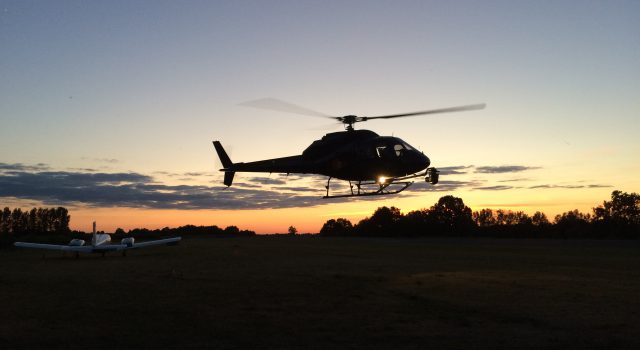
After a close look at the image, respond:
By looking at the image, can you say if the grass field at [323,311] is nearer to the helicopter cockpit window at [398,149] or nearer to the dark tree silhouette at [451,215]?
the helicopter cockpit window at [398,149]

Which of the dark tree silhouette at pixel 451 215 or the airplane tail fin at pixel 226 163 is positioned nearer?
the airplane tail fin at pixel 226 163

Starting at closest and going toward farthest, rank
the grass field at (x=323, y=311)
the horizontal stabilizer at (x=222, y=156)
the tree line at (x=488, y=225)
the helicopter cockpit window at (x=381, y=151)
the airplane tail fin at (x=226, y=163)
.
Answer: the grass field at (x=323, y=311), the helicopter cockpit window at (x=381, y=151), the airplane tail fin at (x=226, y=163), the horizontal stabilizer at (x=222, y=156), the tree line at (x=488, y=225)

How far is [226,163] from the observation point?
112 ft

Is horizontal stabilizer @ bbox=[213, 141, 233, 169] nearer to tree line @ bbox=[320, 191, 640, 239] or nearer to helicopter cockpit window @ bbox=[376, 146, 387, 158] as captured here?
helicopter cockpit window @ bbox=[376, 146, 387, 158]

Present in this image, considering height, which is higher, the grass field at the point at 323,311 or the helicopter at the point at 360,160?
the helicopter at the point at 360,160

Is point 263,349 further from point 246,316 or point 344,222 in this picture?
point 344,222

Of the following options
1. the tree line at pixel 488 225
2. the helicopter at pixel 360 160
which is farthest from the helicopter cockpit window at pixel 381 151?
the tree line at pixel 488 225

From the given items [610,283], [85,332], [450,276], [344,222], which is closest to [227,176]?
[450,276]

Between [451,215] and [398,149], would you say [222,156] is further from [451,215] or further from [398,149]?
[451,215]

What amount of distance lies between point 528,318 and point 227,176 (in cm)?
2093

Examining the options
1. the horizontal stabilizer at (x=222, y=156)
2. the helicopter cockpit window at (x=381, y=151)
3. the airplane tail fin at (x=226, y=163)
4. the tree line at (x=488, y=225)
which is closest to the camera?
the helicopter cockpit window at (x=381, y=151)

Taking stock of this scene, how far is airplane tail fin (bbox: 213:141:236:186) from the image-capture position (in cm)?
3388

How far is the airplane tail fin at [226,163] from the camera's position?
111ft

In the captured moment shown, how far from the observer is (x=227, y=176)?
33.9 meters
